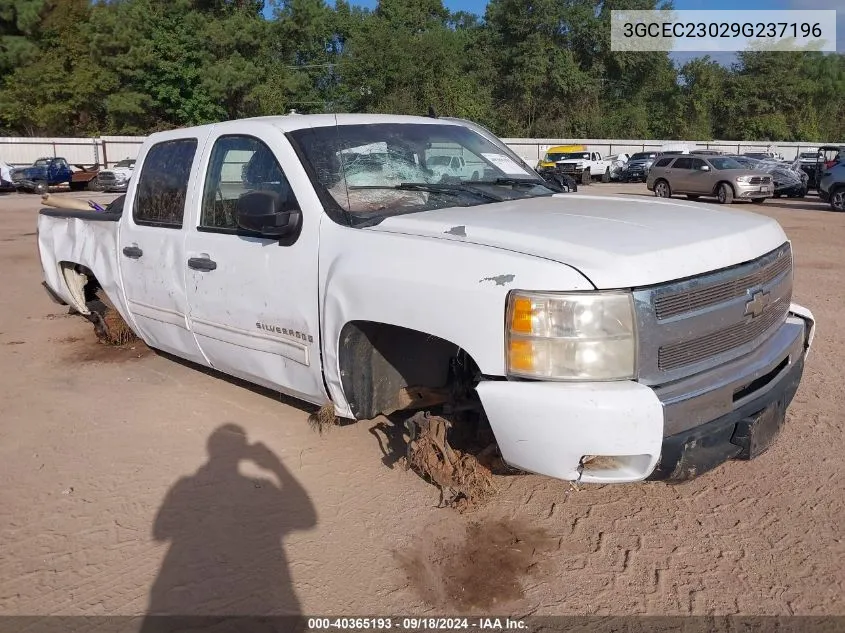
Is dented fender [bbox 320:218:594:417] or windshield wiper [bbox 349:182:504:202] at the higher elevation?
windshield wiper [bbox 349:182:504:202]

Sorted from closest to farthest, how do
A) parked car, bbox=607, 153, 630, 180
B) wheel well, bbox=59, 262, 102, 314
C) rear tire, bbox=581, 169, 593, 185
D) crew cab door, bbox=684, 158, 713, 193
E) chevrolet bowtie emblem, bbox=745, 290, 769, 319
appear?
chevrolet bowtie emblem, bbox=745, 290, 769, 319 < wheel well, bbox=59, 262, 102, 314 < crew cab door, bbox=684, 158, 713, 193 < rear tire, bbox=581, 169, 593, 185 < parked car, bbox=607, 153, 630, 180

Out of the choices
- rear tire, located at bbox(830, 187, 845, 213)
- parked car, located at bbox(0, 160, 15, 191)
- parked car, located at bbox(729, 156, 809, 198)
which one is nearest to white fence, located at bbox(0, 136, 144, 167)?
parked car, located at bbox(0, 160, 15, 191)

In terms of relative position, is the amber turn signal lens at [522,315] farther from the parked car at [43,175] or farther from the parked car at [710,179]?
the parked car at [43,175]

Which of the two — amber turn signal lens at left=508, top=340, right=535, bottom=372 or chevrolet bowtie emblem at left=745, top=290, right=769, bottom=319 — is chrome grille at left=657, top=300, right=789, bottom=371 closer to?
chevrolet bowtie emblem at left=745, top=290, right=769, bottom=319

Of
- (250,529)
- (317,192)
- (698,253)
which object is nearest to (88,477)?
(250,529)

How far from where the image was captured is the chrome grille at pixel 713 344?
2.78 metres

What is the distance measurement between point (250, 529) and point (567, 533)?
4.66ft

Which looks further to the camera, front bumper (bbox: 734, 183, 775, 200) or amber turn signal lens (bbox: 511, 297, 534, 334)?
front bumper (bbox: 734, 183, 775, 200)

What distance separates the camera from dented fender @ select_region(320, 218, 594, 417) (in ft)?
8.98

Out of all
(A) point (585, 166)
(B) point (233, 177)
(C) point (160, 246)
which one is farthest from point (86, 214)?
(A) point (585, 166)

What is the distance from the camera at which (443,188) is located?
3859mm

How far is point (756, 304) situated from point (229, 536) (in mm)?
2480

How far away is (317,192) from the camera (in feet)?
11.7

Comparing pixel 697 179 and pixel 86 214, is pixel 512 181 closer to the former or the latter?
pixel 86 214
